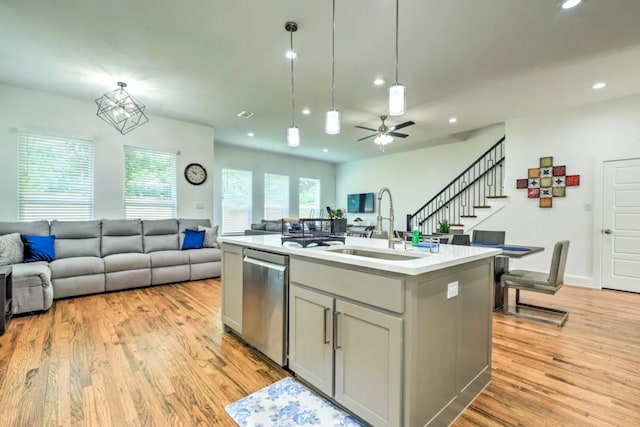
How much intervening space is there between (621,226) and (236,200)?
25.9ft

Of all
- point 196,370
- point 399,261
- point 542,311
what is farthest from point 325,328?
point 542,311

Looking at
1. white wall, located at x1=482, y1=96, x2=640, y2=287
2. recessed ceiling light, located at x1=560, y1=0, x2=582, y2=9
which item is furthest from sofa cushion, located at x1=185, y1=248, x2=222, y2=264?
white wall, located at x1=482, y1=96, x2=640, y2=287

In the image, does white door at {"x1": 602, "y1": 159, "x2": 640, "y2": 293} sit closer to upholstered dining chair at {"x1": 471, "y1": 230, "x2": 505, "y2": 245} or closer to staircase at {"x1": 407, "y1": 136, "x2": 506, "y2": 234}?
staircase at {"x1": 407, "y1": 136, "x2": 506, "y2": 234}

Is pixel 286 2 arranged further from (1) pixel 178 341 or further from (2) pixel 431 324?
(1) pixel 178 341

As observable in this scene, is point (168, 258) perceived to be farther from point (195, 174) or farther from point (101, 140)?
point (101, 140)

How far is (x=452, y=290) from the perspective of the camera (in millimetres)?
1620

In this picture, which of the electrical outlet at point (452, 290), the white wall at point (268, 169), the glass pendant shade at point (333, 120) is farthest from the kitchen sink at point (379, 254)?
the white wall at point (268, 169)

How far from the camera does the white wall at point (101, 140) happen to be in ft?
13.9

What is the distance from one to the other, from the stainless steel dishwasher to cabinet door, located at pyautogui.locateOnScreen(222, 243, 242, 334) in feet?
0.36

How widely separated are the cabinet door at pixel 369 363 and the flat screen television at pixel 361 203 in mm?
7799

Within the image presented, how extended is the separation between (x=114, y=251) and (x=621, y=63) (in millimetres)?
7436

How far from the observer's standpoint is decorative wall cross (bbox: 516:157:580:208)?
16.4 feet

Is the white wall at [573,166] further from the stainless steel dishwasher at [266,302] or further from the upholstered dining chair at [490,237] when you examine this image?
the stainless steel dishwasher at [266,302]

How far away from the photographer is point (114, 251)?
464 cm
